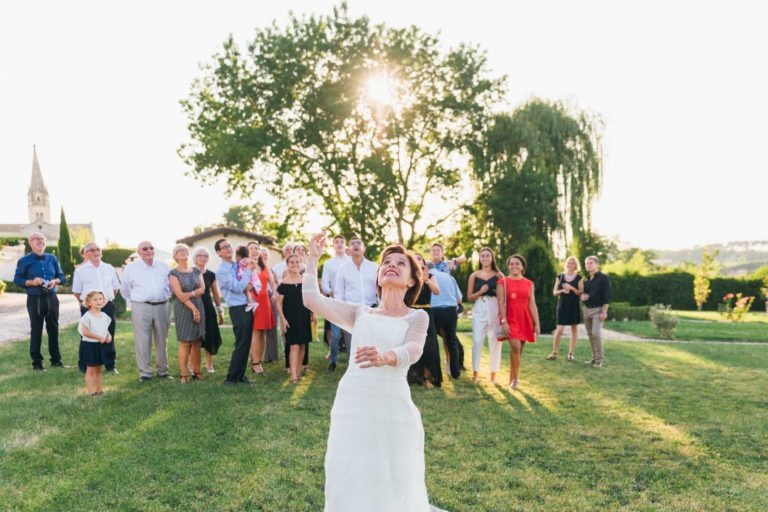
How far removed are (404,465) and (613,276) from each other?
3138 cm

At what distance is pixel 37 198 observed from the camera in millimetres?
124125

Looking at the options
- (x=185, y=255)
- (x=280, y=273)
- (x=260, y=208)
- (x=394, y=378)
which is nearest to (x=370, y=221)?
(x=280, y=273)

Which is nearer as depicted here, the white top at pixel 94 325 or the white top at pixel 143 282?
the white top at pixel 94 325

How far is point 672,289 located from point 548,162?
1337 centimetres

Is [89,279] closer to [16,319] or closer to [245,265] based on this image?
[245,265]

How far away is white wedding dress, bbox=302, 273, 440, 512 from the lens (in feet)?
10.7

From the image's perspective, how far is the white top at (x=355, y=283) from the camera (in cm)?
914

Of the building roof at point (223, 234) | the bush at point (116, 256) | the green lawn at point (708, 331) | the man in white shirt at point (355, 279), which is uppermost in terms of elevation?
the building roof at point (223, 234)

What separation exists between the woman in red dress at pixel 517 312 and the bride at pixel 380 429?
17.9ft

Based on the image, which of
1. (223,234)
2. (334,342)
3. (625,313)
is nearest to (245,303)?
(334,342)

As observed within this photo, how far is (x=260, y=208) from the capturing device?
8050 centimetres

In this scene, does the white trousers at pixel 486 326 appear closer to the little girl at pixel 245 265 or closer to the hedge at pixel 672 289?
the little girl at pixel 245 265

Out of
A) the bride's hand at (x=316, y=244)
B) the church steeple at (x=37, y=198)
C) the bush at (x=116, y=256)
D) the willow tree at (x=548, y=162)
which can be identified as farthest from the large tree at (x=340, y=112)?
the church steeple at (x=37, y=198)

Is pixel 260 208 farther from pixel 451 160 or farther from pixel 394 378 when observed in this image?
pixel 394 378
